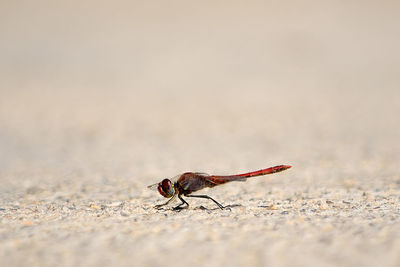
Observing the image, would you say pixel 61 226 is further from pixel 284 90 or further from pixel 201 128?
pixel 284 90

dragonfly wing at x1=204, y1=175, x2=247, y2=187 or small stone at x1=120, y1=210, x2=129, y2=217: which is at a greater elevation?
dragonfly wing at x1=204, y1=175, x2=247, y2=187

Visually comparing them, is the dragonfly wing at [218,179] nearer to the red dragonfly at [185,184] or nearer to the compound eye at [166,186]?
the red dragonfly at [185,184]

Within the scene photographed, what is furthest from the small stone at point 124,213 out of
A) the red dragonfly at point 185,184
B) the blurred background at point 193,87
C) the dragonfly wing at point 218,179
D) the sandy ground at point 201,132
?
the blurred background at point 193,87

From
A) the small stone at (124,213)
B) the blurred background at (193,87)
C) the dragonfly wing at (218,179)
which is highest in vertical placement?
the blurred background at (193,87)

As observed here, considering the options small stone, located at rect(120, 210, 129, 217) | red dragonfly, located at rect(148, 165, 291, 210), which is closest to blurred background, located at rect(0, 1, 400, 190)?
red dragonfly, located at rect(148, 165, 291, 210)

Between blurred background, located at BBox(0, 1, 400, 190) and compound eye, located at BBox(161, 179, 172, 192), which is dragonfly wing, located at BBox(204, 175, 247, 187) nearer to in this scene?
compound eye, located at BBox(161, 179, 172, 192)

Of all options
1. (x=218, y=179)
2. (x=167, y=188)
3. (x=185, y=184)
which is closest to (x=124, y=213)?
(x=167, y=188)

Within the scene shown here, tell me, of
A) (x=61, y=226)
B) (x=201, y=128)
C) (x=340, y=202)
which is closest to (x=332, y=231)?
(x=340, y=202)

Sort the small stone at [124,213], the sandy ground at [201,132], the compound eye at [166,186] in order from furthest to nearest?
the compound eye at [166,186], the small stone at [124,213], the sandy ground at [201,132]
